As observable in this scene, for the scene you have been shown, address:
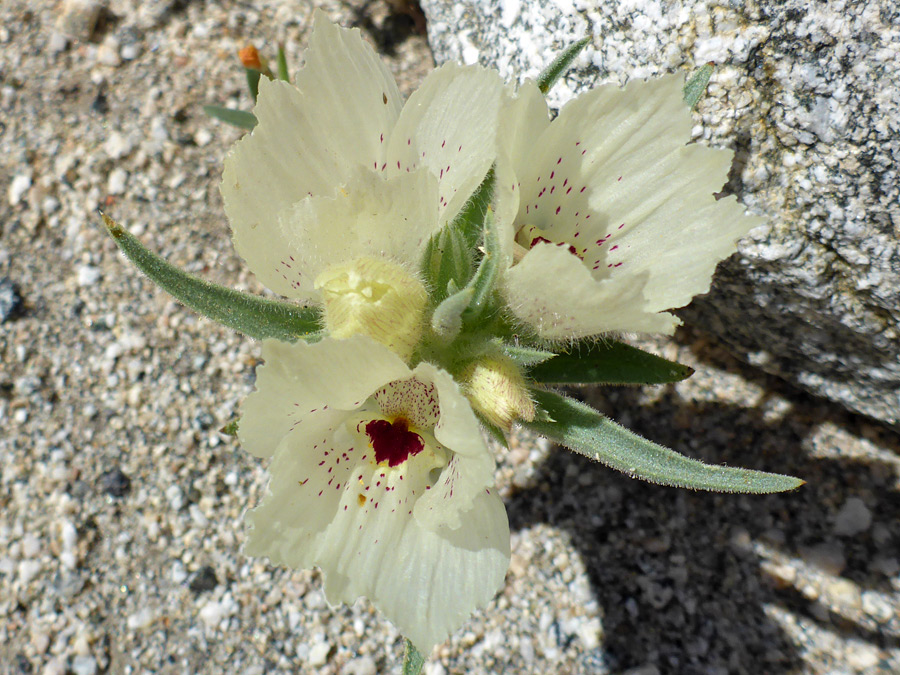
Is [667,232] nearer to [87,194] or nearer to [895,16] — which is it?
[895,16]

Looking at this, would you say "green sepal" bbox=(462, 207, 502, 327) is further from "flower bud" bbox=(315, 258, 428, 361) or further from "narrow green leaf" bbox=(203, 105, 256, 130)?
"narrow green leaf" bbox=(203, 105, 256, 130)

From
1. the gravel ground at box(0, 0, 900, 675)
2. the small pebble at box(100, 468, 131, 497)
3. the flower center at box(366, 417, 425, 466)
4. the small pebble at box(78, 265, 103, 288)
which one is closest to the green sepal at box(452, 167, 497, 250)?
→ the flower center at box(366, 417, 425, 466)

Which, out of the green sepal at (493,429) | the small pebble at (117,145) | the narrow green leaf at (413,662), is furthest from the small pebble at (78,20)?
the narrow green leaf at (413,662)

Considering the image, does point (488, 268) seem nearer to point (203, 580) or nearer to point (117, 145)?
point (203, 580)

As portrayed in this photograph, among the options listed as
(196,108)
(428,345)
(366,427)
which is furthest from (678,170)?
(196,108)

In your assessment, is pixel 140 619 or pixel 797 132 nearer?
pixel 797 132

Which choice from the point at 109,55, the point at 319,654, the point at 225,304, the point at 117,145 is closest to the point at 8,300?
the point at 117,145

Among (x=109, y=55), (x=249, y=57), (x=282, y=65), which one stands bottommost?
(x=282, y=65)
